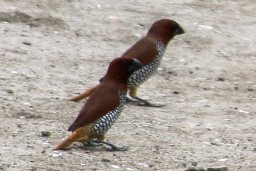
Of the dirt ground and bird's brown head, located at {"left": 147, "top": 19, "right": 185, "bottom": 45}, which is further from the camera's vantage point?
bird's brown head, located at {"left": 147, "top": 19, "right": 185, "bottom": 45}

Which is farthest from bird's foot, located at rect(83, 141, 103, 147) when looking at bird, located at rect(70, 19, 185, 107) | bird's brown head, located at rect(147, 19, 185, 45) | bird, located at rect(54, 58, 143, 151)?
bird's brown head, located at rect(147, 19, 185, 45)

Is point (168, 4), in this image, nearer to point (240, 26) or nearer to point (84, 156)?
point (240, 26)

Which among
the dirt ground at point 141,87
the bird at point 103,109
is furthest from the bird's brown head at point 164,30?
the bird at point 103,109

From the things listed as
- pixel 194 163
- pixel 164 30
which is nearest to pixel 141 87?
pixel 164 30

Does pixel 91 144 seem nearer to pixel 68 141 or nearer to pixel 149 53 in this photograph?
pixel 68 141

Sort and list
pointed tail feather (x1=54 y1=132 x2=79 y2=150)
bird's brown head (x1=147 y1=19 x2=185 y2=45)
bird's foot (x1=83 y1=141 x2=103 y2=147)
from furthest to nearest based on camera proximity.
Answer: bird's brown head (x1=147 y1=19 x2=185 y2=45)
bird's foot (x1=83 y1=141 x2=103 y2=147)
pointed tail feather (x1=54 y1=132 x2=79 y2=150)

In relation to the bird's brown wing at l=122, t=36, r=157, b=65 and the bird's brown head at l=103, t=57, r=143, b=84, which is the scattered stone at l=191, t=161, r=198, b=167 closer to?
the bird's brown head at l=103, t=57, r=143, b=84

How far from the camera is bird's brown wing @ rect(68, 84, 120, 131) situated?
307 inches

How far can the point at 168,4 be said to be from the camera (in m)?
14.3

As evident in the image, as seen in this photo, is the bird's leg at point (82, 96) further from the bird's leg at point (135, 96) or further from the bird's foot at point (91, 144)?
the bird's foot at point (91, 144)

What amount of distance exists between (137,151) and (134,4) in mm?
6233

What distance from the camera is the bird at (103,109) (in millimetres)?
7773

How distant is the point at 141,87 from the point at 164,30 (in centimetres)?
78

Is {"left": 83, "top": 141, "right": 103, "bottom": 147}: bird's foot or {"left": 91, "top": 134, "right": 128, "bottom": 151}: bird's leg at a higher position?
{"left": 91, "top": 134, "right": 128, "bottom": 151}: bird's leg
